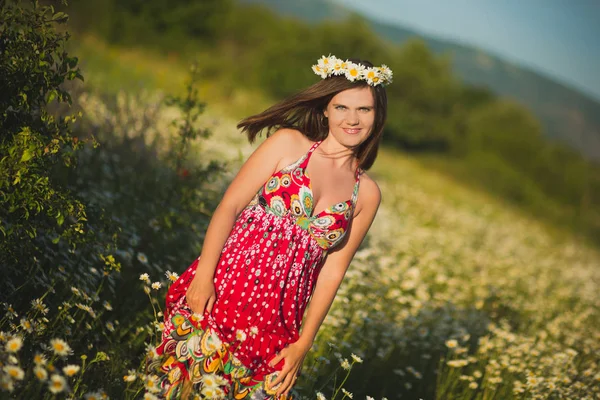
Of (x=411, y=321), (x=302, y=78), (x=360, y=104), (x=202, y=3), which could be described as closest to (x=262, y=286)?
(x=360, y=104)

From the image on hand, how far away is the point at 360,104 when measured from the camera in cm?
279

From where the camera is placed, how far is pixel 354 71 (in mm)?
2752

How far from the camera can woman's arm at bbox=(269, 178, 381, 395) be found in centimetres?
261

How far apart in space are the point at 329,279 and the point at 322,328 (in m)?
1.49

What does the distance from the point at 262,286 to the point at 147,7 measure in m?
33.1

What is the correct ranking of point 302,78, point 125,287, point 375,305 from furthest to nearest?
point 302,78 → point 375,305 → point 125,287

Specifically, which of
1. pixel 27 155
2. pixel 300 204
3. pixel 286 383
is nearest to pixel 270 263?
pixel 300 204

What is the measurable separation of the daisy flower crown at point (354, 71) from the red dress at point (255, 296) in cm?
49

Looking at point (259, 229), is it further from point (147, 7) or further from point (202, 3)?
point (202, 3)

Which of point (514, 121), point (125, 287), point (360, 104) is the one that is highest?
point (514, 121)

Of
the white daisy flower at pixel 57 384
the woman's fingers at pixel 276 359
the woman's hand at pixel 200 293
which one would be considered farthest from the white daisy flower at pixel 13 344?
the woman's fingers at pixel 276 359

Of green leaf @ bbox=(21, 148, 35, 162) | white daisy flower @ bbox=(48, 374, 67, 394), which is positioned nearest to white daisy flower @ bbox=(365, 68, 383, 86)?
green leaf @ bbox=(21, 148, 35, 162)

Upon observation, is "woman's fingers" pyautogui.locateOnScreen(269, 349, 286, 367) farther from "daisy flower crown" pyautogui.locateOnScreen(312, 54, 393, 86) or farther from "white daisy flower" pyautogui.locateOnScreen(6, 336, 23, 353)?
"daisy flower crown" pyautogui.locateOnScreen(312, 54, 393, 86)

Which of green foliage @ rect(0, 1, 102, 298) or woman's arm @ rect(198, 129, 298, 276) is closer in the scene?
green foliage @ rect(0, 1, 102, 298)
